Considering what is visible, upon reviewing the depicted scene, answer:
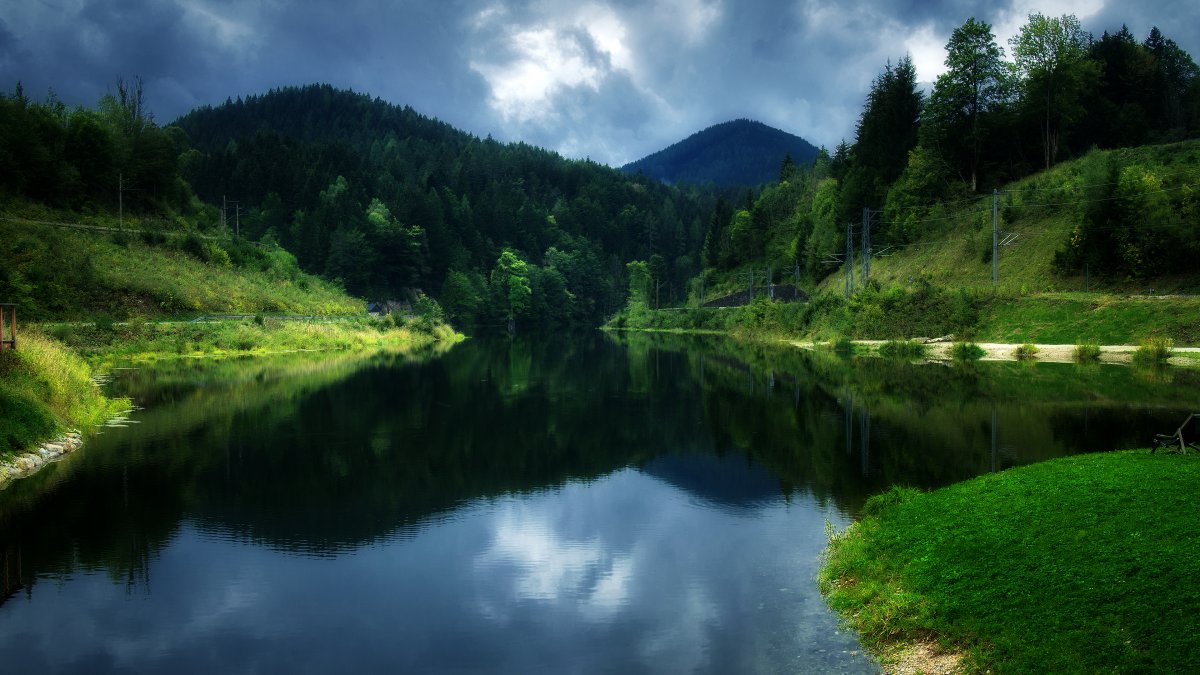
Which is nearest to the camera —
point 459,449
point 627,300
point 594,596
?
point 594,596

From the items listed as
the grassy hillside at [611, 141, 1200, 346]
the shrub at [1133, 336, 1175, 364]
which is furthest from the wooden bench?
the grassy hillside at [611, 141, 1200, 346]

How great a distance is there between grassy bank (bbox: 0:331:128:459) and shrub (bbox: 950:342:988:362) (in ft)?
148

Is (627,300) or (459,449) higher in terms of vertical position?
(627,300)

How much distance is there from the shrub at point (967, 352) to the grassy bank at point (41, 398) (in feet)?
148

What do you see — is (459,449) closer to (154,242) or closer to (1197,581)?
(1197,581)

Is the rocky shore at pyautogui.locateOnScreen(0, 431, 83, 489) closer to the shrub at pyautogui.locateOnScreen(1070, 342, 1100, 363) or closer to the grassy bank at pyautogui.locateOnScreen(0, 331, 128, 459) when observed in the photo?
the grassy bank at pyautogui.locateOnScreen(0, 331, 128, 459)

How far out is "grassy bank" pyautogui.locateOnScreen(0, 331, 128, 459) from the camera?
19.3m

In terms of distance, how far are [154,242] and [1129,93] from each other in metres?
105

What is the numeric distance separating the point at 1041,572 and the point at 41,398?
24.8m

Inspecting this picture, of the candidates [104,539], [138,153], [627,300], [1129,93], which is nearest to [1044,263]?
[1129,93]

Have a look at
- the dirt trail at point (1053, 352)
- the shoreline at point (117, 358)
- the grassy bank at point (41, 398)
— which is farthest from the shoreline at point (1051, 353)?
the grassy bank at point (41, 398)

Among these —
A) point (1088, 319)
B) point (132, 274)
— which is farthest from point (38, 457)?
point (1088, 319)

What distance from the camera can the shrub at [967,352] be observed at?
48.6 metres

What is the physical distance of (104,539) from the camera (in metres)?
14.4
